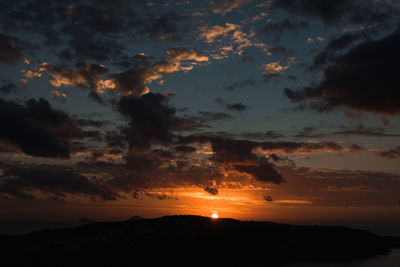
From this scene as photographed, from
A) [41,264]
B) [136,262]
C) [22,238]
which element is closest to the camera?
[41,264]

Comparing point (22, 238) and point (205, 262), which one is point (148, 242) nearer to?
point (205, 262)

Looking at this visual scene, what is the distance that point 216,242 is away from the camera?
19262 cm

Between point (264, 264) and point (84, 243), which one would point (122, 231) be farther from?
point (264, 264)

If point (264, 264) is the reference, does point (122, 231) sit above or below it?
above

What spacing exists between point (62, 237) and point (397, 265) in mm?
170740

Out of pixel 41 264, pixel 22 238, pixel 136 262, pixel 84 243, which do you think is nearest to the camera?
pixel 41 264

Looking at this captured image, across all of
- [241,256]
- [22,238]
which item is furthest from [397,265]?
[22,238]

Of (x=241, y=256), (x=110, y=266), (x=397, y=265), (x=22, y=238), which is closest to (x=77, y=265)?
(x=110, y=266)

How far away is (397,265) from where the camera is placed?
175m

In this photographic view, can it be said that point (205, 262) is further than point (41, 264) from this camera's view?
Yes

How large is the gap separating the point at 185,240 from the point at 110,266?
157 ft

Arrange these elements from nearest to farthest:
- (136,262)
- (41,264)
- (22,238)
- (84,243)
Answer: (41,264) < (136,262) < (84,243) < (22,238)

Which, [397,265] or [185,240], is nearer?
[397,265]

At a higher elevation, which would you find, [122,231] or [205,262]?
[122,231]
